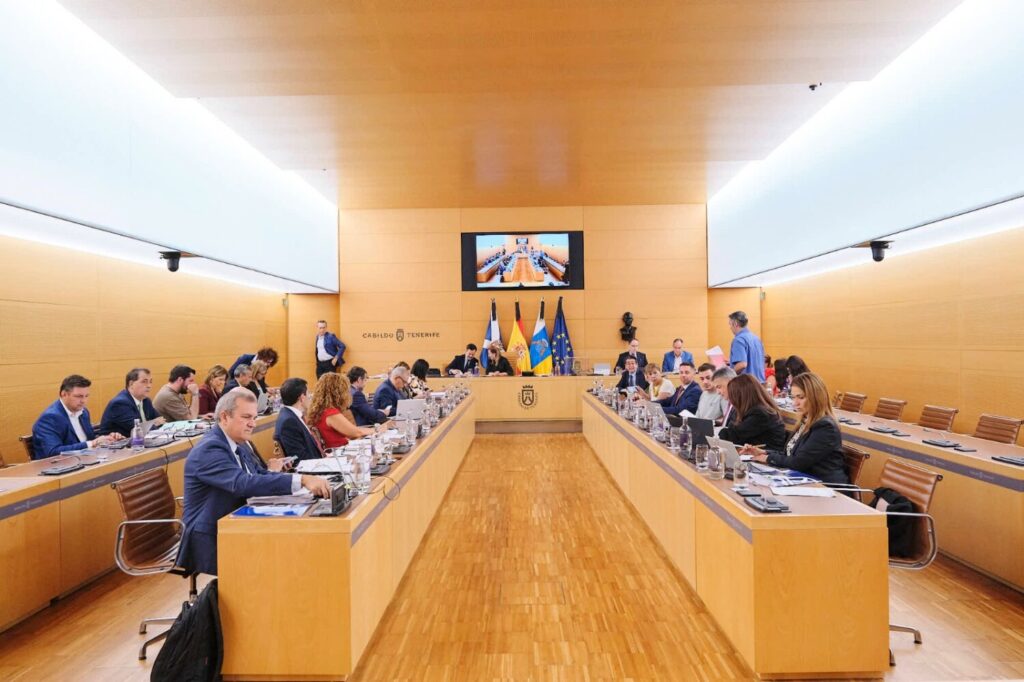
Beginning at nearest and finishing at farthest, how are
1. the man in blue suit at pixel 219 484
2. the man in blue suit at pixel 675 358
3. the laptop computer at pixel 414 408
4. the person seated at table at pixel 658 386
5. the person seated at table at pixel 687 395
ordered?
the man in blue suit at pixel 219 484
the laptop computer at pixel 414 408
the person seated at table at pixel 687 395
the person seated at table at pixel 658 386
the man in blue suit at pixel 675 358

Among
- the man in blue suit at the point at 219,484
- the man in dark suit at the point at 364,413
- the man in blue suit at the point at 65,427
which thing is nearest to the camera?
the man in blue suit at the point at 219,484

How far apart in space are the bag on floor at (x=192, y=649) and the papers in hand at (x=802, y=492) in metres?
2.72

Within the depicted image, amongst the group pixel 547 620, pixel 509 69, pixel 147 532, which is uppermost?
pixel 509 69

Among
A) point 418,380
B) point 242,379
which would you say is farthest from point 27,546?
point 418,380

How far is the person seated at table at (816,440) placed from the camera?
3.28 metres

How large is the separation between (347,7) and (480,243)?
7040 millimetres

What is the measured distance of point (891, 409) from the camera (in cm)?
593

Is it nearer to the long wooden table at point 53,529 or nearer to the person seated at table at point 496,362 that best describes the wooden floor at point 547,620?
the long wooden table at point 53,529

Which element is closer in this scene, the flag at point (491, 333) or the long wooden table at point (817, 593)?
the long wooden table at point (817, 593)

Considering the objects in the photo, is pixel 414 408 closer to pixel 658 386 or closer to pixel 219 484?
pixel 219 484

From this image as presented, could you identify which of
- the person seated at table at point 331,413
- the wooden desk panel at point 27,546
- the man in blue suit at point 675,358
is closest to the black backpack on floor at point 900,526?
the person seated at table at point 331,413

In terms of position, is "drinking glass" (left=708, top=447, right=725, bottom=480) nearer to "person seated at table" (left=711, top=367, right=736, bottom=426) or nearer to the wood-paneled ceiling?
"person seated at table" (left=711, top=367, right=736, bottom=426)

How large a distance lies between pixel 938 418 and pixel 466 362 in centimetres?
753

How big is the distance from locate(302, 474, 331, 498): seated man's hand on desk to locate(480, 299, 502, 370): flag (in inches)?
324
